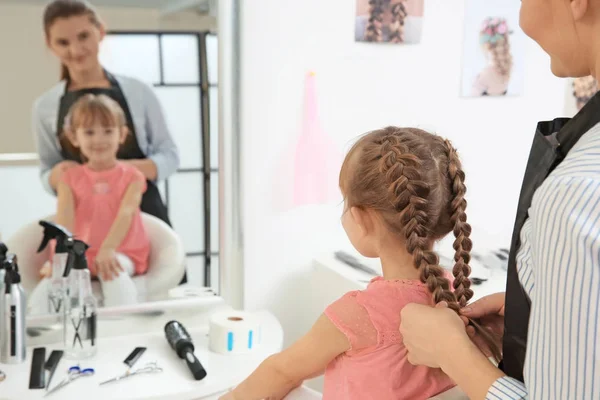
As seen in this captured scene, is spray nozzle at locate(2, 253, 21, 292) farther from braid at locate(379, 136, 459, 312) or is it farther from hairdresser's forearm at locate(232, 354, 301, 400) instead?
braid at locate(379, 136, 459, 312)

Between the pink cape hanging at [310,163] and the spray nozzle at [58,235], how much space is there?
1.78ft

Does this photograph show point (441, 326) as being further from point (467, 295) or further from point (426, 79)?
point (426, 79)

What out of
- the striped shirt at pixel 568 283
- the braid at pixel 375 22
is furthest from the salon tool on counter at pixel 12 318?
the striped shirt at pixel 568 283

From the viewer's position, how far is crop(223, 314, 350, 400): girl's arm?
1.07 metres

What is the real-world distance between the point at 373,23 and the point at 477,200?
64 cm

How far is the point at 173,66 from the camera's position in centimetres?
167

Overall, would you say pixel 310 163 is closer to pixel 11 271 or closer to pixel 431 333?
pixel 11 271

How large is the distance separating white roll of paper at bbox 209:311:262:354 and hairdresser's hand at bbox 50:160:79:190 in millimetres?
497

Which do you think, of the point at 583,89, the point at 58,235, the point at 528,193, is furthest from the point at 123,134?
the point at 583,89

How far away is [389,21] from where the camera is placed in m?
1.86

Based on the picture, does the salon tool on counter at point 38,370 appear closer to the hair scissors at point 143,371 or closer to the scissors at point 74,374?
the scissors at point 74,374

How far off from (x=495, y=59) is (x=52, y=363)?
4.83ft

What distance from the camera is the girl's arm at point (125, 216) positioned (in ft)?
5.53

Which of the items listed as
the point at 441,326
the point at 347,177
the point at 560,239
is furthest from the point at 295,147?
the point at 560,239
